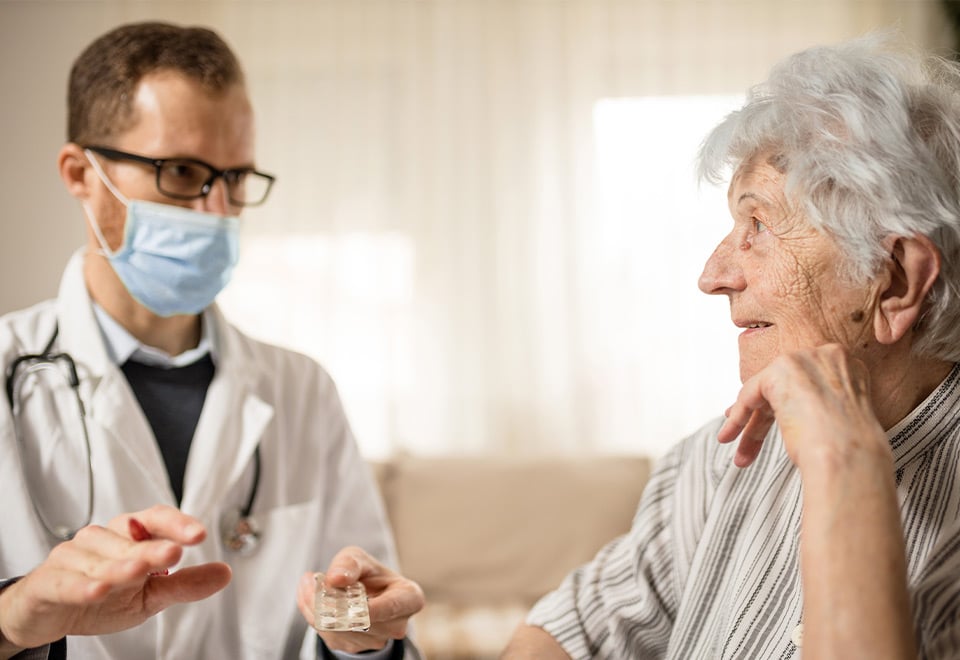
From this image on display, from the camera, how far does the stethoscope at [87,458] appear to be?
137 centimetres

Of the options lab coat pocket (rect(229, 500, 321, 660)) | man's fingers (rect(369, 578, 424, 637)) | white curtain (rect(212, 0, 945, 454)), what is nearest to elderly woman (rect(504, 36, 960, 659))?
man's fingers (rect(369, 578, 424, 637))

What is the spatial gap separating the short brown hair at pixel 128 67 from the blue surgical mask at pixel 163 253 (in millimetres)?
83

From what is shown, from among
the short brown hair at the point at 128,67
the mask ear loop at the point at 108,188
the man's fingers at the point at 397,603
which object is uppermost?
the short brown hair at the point at 128,67

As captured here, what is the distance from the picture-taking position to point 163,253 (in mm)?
1576

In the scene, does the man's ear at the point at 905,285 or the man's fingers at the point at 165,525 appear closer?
the man's fingers at the point at 165,525

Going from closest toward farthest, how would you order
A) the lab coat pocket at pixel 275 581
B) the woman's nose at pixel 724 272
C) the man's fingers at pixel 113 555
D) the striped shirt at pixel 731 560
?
the man's fingers at pixel 113 555 < the striped shirt at pixel 731 560 < the woman's nose at pixel 724 272 < the lab coat pocket at pixel 275 581

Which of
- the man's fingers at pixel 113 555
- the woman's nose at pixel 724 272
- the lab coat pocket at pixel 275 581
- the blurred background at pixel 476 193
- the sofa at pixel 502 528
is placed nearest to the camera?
the man's fingers at pixel 113 555

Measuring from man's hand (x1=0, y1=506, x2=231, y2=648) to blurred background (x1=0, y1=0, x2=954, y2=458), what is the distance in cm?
282

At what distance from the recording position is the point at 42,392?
1.44m

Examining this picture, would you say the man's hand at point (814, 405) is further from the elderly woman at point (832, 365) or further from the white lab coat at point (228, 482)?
the white lab coat at point (228, 482)

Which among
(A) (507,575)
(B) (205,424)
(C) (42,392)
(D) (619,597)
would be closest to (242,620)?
(B) (205,424)

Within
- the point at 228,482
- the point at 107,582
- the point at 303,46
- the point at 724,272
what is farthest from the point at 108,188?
the point at 303,46

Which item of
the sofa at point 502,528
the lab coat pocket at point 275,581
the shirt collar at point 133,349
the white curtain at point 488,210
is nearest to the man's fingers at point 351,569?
the lab coat pocket at point 275,581

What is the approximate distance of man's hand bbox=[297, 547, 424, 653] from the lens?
126 cm
